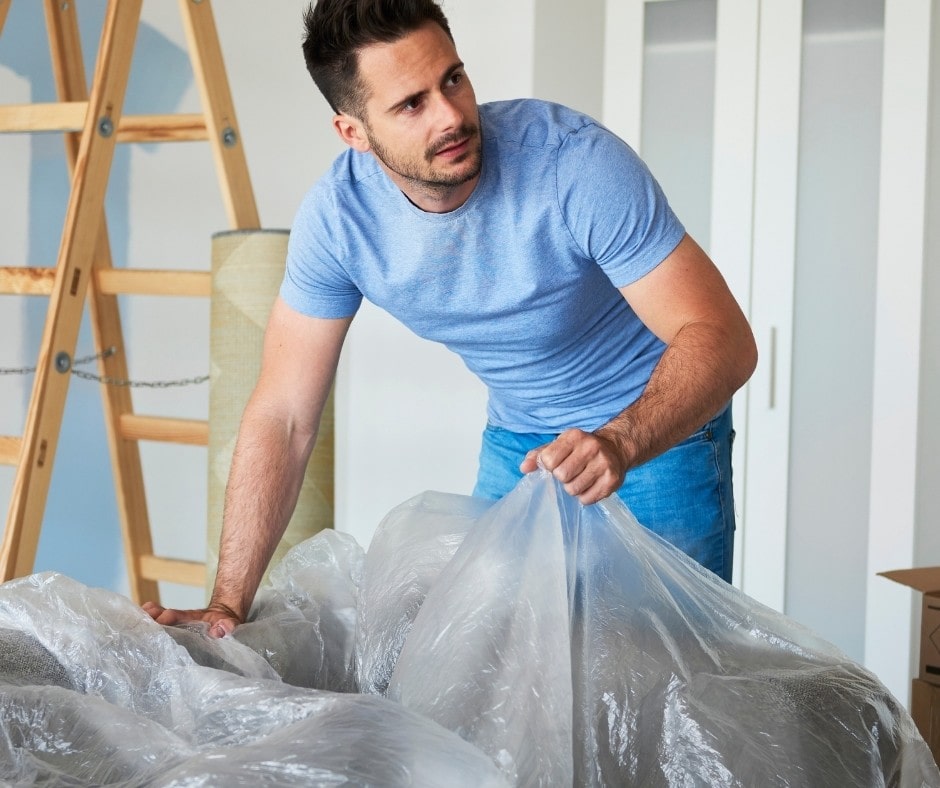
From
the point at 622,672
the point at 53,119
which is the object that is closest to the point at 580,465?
the point at 622,672

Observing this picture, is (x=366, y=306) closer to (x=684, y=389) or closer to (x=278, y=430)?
(x=278, y=430)

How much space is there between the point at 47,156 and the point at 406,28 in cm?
209

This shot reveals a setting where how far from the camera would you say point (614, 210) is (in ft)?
4.33

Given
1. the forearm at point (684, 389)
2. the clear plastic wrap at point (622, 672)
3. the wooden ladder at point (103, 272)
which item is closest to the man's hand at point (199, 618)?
the clear plastic wrap at point (622, 672)

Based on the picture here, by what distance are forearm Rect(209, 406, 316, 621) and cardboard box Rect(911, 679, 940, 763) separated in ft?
2.93

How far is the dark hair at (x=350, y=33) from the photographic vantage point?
4.52 ft

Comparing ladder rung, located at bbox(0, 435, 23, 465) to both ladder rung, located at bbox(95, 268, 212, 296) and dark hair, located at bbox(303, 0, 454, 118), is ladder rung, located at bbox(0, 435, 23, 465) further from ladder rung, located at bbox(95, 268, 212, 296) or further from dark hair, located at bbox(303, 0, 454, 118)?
dark hair, located at bbox(303, 0, 454, 118)

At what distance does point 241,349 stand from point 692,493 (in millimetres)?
877

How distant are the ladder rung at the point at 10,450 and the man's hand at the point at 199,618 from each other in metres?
0.85

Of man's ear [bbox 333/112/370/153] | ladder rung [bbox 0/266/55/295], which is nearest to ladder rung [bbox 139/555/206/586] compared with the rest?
ladder rung [bbox 0/266/55/295]

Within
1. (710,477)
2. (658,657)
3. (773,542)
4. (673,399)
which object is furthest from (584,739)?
(773,542)

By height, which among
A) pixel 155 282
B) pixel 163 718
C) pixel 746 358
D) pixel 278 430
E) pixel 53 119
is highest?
pixel 53 119

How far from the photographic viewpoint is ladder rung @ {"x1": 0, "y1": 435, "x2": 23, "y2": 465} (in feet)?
6.32

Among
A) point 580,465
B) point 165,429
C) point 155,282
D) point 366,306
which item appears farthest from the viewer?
point 366,306
